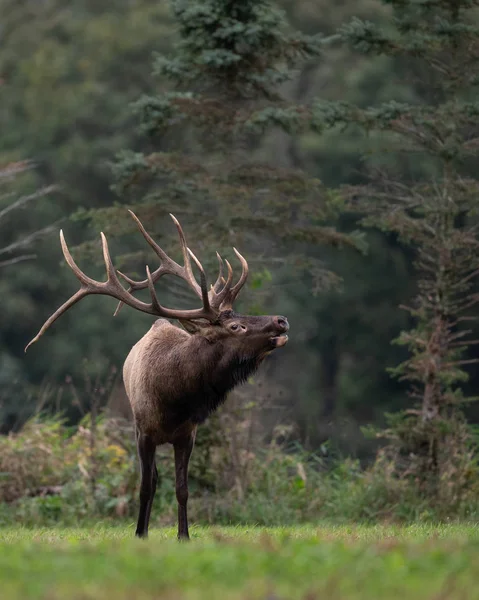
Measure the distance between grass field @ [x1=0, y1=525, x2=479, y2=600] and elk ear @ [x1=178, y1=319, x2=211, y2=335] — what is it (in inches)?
145

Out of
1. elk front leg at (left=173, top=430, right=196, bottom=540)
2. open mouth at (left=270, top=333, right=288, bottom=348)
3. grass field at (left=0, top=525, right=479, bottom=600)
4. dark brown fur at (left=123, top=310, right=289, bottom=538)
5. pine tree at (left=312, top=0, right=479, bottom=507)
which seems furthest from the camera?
pine tree at (left=312, top=0, right=479, bottom=507)

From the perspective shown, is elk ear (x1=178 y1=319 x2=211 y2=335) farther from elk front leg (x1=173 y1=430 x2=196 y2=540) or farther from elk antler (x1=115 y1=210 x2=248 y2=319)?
elk front leg (x1=173 y1=430 x2=196 y2=540)

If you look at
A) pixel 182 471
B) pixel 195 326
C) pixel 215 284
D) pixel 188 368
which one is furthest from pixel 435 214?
pixel 182 471

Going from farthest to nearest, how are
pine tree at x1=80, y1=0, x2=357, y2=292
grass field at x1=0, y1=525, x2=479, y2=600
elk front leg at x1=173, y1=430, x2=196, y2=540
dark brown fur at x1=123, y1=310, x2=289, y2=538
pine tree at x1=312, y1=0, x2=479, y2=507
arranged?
pine tree at x1=80, y1=0, x2=357, y2=292
pine tree at x1=312, y1=0, x2=479, y2=507
elk front leg at x1=173, y1=430, x2=196, y2=540
dark brown fur at x1=123, y1=310, x2=289, y2=538
grass field at x1=0, y1=525, x2=479, y2=600

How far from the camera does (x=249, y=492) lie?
1450 cm

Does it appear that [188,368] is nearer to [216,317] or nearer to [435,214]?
[216,317]

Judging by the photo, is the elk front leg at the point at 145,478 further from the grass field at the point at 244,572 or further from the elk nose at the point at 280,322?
the grass field at the point at 244,572

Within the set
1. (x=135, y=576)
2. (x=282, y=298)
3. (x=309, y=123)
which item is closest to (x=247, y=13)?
(x=309, y=123)

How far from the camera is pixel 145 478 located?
34.5 feet


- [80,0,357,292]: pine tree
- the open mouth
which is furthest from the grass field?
[80,0,357,292]: pine tree

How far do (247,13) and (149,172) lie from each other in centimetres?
212

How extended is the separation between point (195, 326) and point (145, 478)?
1.27m

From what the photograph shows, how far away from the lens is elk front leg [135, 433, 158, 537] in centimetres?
1044

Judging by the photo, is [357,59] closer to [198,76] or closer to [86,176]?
[86,176]
